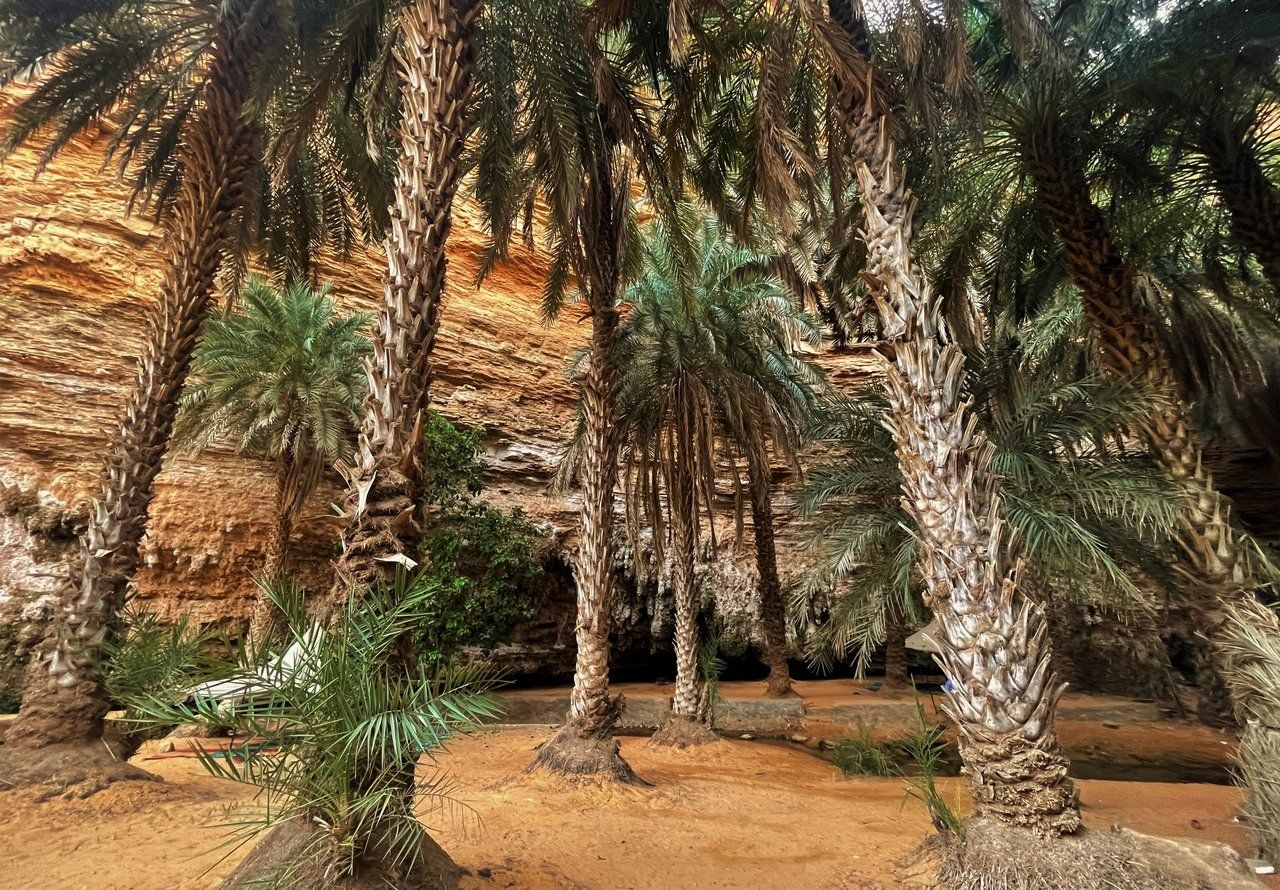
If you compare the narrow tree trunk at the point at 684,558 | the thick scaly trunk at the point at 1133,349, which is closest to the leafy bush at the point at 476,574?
the narrow tree trunk at the point at 684,558

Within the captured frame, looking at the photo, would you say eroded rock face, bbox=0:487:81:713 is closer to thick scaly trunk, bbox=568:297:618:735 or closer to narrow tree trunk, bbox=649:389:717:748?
thick scaly trunk, bbox=568:297:618:735

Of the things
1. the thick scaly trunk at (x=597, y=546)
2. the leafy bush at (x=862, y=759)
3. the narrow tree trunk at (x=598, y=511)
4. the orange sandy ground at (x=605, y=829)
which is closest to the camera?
the orange sandy ground at (x=605, y=829)

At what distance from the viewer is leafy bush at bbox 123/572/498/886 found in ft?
8.93

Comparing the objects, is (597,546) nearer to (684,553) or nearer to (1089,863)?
(684,553)

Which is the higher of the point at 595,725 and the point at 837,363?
the point at 837,363

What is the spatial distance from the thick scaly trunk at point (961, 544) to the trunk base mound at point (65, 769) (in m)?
6.72

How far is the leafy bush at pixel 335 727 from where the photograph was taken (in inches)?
107

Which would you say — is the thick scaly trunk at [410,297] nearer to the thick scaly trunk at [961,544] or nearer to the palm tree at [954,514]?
the palm tree at [954,514]

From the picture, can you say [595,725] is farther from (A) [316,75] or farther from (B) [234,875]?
(A) [316,75]

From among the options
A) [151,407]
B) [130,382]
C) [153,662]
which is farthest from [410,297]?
[130,382]

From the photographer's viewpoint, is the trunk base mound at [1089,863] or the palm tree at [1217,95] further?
the palm tree at [1217,95]

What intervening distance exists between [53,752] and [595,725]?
4.93 meters

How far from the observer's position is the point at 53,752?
5363 millimetres

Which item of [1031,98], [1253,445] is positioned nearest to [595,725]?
[1031,98]
